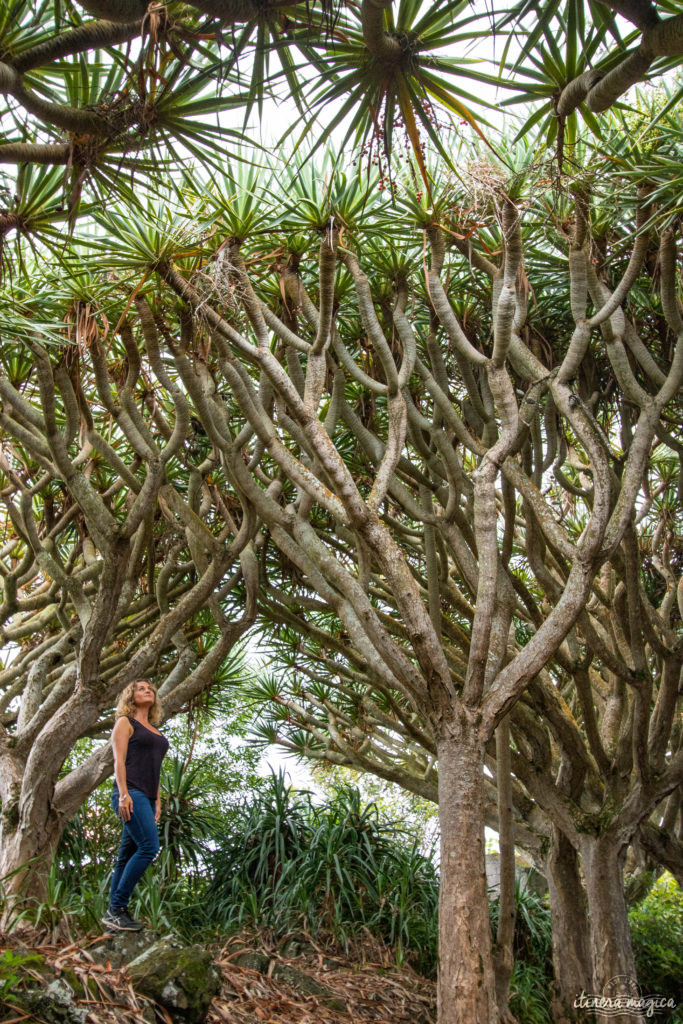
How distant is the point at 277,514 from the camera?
17.8 ft

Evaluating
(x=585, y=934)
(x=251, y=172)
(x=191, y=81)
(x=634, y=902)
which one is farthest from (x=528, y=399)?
(x=634, y=902)

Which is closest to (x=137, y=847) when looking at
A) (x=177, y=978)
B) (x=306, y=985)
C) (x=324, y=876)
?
(x=177, y=978)

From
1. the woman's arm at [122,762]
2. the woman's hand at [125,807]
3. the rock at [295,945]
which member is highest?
the woman's arm at [122,762]

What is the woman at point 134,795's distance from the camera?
14.2 feet

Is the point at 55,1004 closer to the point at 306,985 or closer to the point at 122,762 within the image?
the point at 122,762

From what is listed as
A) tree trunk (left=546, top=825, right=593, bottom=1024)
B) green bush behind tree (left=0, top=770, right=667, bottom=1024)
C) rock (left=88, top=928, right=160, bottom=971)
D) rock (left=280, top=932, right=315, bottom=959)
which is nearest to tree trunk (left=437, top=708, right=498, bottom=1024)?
A: rock (left=88, top=928, right=160, bottom=971)

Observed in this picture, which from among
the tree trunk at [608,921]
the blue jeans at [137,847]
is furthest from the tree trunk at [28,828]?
the tree trunk at [608,921]

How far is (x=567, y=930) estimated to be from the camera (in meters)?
7.08

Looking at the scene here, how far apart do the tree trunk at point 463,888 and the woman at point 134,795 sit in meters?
1.52

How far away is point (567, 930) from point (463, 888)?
3.62 metres

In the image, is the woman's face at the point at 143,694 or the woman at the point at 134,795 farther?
the woman's face at the point at 143,694

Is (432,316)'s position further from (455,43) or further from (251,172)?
(455,43)

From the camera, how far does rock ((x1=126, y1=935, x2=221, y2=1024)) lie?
379 centimetres

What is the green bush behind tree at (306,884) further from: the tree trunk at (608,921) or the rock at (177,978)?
the rock at (177,978)
